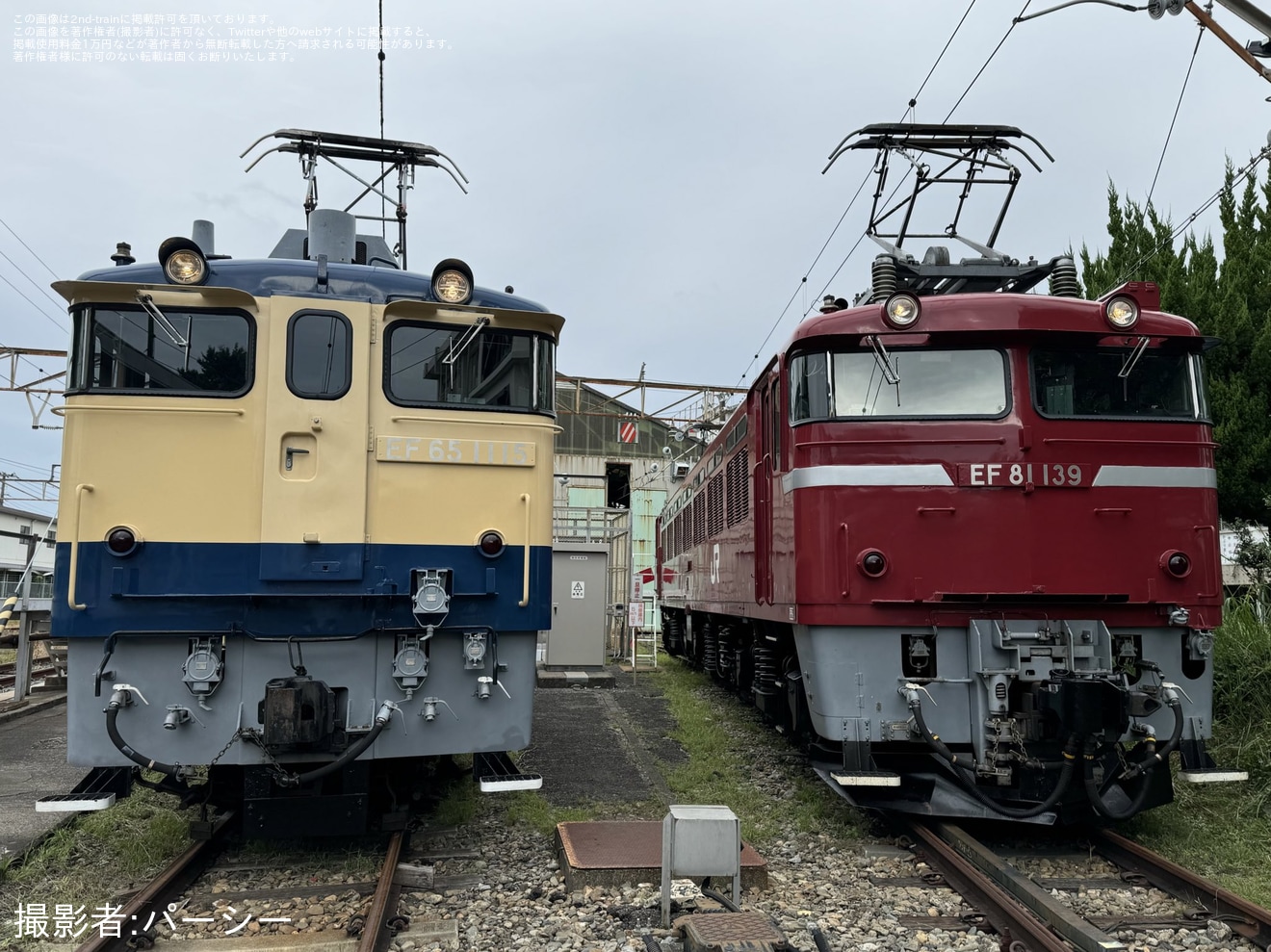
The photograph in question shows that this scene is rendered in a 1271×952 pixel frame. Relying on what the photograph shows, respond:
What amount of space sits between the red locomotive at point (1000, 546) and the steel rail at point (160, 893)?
370 centimetres

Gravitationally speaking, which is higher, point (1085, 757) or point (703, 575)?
point (703, 575)

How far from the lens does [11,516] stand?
1468 inches

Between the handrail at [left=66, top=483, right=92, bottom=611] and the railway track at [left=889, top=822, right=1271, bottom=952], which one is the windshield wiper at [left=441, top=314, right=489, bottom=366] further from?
the railway track at [left=889, top=822, right=1271, bottom=952]

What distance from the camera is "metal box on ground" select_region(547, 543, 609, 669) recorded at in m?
16.2

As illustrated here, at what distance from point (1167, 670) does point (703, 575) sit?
678 centimetres

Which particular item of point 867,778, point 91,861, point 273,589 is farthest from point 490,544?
point 91,861

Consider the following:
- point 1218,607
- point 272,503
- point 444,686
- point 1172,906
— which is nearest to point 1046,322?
point 1218,607

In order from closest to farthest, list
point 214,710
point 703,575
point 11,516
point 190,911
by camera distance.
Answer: point 190,911
point 214,710
point 703,575
point 11,516

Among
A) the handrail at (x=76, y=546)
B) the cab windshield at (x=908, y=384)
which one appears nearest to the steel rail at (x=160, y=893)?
the handrail at (x=76, y=546)

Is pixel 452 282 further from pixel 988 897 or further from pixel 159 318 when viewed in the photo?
pixel 988 897

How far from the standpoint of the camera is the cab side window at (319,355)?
5.63m

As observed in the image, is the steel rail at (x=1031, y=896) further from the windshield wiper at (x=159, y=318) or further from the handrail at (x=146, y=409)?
the windshield wiper at (x=159, y=318)

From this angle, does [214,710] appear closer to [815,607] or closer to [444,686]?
[444,686]

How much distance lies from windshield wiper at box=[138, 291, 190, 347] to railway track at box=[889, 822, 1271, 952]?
4998mm
